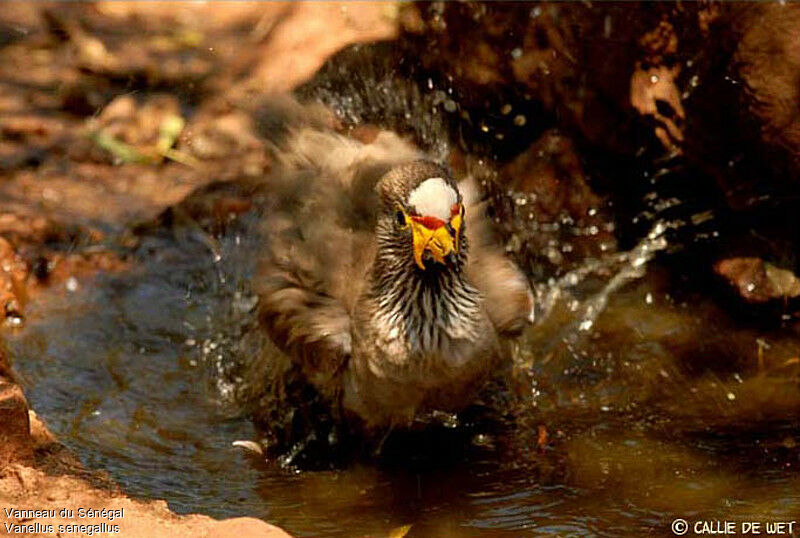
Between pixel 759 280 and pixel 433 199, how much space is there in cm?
208

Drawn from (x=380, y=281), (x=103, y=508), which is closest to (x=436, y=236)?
(x=380, y=281)

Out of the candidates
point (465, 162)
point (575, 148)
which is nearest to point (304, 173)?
point (465, 162)

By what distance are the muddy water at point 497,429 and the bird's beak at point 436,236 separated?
1.01m

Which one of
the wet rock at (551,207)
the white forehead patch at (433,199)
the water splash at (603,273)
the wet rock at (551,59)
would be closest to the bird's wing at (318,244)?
the white forehead patch at (433,199)

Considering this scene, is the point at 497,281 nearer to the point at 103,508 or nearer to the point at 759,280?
the point at 759,280

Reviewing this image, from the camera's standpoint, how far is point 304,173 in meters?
5.76

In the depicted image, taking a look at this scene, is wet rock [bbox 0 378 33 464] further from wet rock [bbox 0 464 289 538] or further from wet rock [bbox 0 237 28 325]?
wet rock [bbox 0 237 28 325]

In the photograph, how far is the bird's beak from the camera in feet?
15.4

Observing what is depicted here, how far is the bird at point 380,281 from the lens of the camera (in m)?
4.96

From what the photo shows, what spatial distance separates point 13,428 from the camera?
165 inches

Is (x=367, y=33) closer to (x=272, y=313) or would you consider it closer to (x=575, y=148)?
(x=575, y=148)

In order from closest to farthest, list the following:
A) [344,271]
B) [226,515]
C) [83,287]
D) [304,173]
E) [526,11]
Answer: [226,515]
[344,271]
[304,173]
[526,11]
[83,287]

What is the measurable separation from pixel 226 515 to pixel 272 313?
3.37 ft

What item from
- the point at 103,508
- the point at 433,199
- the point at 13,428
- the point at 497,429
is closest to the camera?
the point at 103,508
